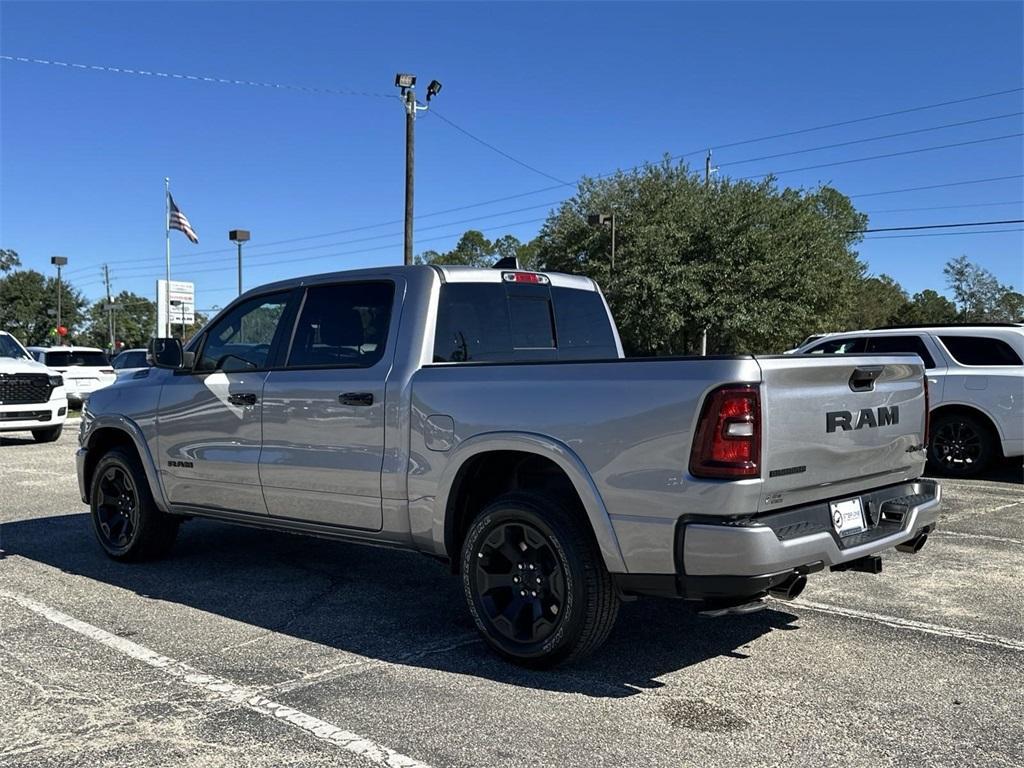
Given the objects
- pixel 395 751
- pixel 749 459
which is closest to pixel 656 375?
pixel 749 459

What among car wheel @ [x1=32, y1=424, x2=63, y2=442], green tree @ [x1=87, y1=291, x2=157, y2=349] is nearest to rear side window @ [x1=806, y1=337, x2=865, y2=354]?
car wheel @ [x1=32, y1=424, x2=63, y2=442]

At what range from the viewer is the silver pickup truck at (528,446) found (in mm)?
3580

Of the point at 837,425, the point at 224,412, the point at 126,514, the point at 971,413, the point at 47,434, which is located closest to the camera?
the point at 837,425

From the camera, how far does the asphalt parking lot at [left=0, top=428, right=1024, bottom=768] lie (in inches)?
129

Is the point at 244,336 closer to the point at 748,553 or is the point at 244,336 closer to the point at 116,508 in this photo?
the point at 116,508

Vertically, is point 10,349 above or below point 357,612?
above

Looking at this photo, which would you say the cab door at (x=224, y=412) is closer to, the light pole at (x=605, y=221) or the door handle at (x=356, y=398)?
the door handle at (x=356, y=398)

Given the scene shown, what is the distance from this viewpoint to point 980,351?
10281 mm

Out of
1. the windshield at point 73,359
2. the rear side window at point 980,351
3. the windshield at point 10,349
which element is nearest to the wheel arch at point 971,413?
the rear side window at point 980,351

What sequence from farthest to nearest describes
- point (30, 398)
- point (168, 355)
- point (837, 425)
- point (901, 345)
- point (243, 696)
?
point (30, 398) → point (901, 345) → point (168, 355) → point (837, 425) → point (243, 696)

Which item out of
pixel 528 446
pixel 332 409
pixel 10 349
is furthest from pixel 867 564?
pixel 10 349

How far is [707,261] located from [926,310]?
48161mm

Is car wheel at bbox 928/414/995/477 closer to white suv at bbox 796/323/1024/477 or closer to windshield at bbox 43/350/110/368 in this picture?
white suv at bbox 796/323/1024/477

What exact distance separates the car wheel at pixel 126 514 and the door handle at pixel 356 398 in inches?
84.2
